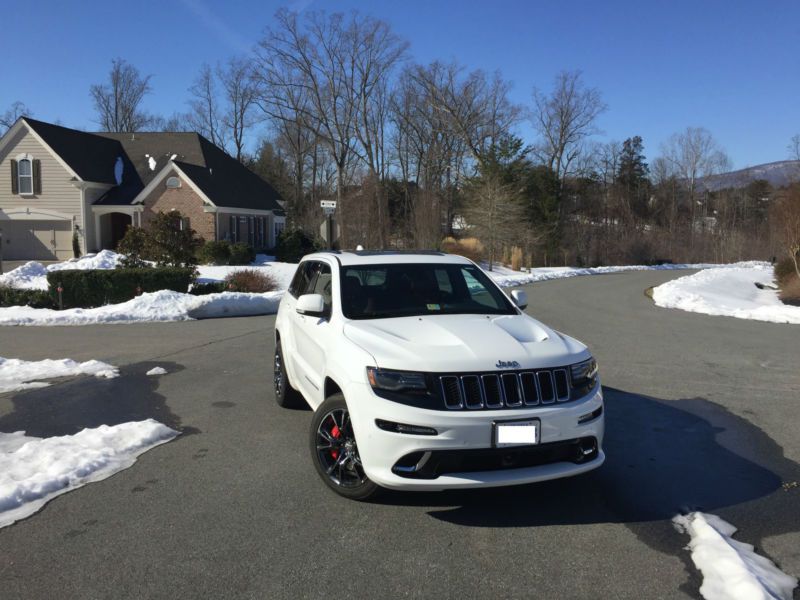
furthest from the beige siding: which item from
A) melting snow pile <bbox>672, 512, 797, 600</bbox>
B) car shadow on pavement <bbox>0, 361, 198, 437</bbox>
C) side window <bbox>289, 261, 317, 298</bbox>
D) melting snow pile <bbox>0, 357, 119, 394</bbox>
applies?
melting snow pile <bbox>672, 512, 797, 600</bbox>

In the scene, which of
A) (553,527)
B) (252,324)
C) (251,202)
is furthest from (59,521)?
(251,202)

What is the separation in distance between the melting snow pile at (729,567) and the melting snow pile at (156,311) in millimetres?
13789

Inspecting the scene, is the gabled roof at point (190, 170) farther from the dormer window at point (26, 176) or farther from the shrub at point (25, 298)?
the shrub at point (25, 298)

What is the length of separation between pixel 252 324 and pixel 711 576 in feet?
40.5

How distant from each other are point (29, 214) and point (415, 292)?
35.7 m

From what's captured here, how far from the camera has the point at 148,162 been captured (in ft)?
129

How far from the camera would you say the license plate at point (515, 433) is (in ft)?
13.3

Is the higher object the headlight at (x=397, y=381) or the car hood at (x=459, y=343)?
the car hood at (x=459, y=343)

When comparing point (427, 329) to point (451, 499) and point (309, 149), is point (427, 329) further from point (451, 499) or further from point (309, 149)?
point (309, 149)

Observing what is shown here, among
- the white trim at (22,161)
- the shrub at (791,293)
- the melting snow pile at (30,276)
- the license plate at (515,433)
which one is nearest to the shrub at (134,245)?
the melting snow pile at (30,276)

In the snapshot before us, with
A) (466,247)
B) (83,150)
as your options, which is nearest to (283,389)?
(466,247)

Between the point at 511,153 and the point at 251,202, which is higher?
the point at 511,153

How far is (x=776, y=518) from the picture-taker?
4391mm

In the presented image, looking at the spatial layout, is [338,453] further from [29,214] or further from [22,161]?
[22,161]
